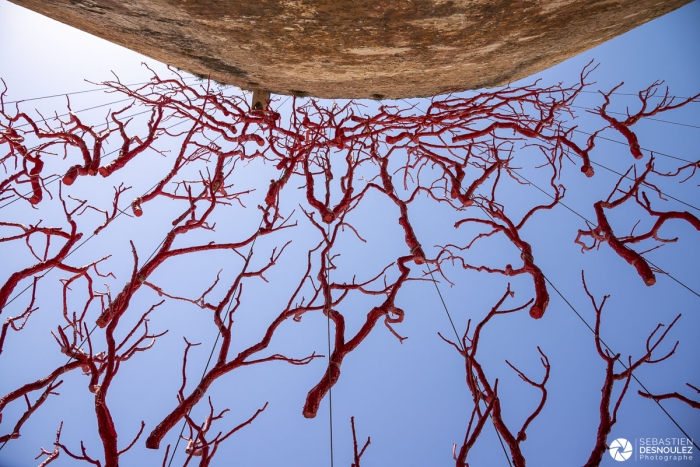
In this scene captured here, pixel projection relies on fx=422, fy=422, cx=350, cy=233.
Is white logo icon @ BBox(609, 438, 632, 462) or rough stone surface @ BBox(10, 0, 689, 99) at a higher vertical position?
rough stone surface @ BBox(10, 0, 689, 99)

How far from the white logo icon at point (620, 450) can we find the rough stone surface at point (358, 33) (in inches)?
222

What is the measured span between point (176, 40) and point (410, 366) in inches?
240

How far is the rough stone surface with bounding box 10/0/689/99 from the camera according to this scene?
2312 millimetres

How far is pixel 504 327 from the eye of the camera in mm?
7398

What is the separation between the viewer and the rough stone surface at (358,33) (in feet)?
7.59

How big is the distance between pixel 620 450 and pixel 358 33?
688 cm

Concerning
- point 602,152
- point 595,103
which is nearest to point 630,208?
point 602,152

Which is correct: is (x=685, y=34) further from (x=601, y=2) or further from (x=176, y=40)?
(x=176, y=40)

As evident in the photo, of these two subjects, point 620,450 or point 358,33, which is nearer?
point 358,33

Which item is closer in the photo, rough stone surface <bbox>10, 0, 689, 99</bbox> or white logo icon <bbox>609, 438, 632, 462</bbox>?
rough stone surface <bbox>10, 0, 689, 99</bbox>

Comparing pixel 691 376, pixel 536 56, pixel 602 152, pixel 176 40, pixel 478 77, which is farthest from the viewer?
pixel 602 152

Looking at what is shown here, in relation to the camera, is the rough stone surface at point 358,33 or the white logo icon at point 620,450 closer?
the rough stone surface at point 358,33

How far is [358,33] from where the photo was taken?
257cm

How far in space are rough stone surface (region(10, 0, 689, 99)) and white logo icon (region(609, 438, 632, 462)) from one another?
5639 millimetres
